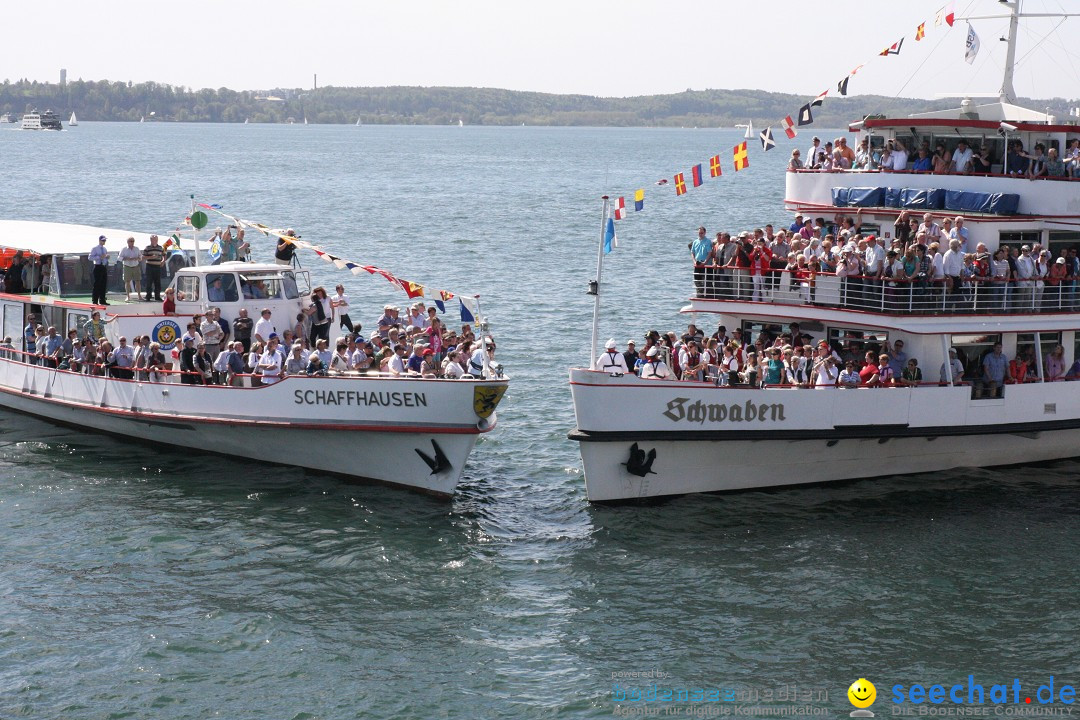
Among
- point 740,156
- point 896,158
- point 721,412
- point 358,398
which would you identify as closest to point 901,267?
point 896,158

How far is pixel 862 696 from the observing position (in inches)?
633

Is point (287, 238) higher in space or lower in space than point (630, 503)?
higher

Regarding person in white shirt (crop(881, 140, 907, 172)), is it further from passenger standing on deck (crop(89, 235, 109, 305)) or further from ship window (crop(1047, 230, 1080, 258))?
passenger standing on deck (crop(89, 235, 109, 305))

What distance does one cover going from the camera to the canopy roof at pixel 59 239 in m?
30.0

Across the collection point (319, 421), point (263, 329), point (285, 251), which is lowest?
point (319, 421)

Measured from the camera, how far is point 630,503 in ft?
75.0

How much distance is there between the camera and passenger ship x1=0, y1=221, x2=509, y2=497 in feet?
76.3

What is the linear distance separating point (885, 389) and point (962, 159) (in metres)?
5.35

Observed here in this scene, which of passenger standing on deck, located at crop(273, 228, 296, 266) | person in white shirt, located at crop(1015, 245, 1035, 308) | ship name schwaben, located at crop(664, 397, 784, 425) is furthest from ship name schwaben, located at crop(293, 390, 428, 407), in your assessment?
person in white shirt, located at crop(1015, 245, 1035, 308)

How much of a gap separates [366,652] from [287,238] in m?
12.1

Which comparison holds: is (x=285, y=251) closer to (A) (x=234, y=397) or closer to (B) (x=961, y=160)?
(A) (x=234, y=397)

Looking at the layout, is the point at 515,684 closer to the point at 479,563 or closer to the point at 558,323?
the point at 479,563

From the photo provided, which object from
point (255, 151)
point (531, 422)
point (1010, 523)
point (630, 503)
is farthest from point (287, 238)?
point (255, 151)

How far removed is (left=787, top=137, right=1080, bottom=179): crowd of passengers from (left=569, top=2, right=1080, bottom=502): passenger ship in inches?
8.0
